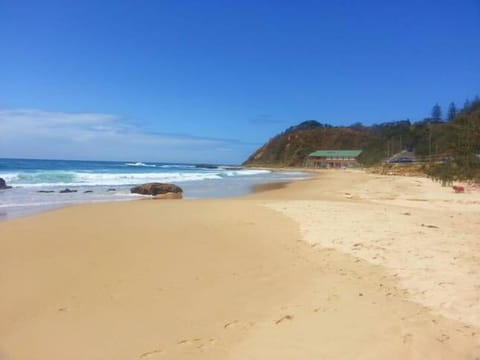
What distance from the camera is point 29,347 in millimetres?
3803

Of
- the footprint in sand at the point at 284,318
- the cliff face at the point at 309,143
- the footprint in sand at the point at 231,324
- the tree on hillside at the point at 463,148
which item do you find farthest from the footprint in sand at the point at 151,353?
the cliff face at the point at 309,143

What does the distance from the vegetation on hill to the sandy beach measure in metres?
1.54

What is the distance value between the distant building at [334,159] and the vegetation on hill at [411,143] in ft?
7.96

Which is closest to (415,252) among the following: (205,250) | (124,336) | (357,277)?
(357,277)

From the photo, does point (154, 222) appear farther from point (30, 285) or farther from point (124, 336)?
point (124, 336)

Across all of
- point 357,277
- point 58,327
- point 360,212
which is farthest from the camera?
point 360,212

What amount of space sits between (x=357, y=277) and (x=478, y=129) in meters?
2.58

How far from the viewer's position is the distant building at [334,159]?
109 metres

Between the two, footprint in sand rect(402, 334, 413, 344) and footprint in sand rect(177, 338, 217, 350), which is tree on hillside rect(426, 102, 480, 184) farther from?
footprint in sand rect(177, 338, 217, 350)

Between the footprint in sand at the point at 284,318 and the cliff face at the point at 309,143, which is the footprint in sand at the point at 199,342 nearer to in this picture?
the footprint in sand at the point at 284,318

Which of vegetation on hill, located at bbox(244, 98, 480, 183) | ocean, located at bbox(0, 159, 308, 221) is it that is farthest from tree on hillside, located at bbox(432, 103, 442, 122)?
ocean, located at bbox(0, 159, 308, 221)

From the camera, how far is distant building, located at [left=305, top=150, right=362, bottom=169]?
359 ft

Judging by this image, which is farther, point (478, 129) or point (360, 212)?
point (360, 212)

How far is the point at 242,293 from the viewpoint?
17.0ft
